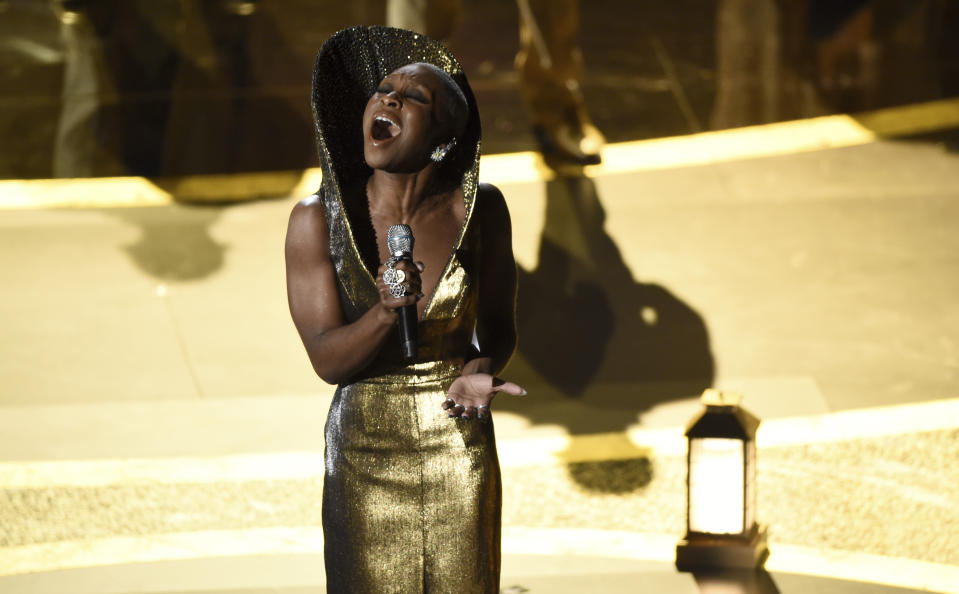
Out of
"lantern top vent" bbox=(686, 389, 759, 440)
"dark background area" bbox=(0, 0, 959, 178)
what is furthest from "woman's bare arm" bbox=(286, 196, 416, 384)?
"dark background area" bbox=(0, 0, 959, 178)

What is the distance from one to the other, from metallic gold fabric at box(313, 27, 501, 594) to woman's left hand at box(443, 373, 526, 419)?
83mm

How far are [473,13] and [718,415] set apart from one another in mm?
7310

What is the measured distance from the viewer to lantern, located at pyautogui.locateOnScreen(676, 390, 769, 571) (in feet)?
17.3

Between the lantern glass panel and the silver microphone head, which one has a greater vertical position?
the silver microphone head

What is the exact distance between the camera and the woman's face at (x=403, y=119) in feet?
10.9

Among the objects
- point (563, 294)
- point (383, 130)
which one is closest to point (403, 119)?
point (383, 130)

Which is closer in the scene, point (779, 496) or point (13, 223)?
point (779, 496)

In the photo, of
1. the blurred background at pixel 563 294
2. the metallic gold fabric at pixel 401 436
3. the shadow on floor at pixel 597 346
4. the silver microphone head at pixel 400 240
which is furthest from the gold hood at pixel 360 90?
the shadow on floor at pixel 597 346

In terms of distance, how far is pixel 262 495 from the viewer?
5.99 m

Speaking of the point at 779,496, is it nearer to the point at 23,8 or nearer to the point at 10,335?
the point at 10,335

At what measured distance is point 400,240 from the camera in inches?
125

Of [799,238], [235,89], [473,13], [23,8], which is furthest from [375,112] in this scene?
[23,8]

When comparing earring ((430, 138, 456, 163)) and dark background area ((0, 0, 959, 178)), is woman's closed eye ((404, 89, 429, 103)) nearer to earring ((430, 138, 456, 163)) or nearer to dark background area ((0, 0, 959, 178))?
earring ((430, 138, 456, 163))

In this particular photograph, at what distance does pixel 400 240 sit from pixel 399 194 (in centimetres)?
29
